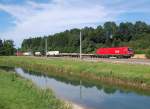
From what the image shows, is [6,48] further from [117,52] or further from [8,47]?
[117,52]

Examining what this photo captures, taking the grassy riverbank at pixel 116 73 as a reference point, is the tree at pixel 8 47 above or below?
above

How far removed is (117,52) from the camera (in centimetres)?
9412

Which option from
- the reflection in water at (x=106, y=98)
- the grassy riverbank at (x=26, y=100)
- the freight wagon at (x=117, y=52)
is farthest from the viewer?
the freight wagon at (x=117, y=52)

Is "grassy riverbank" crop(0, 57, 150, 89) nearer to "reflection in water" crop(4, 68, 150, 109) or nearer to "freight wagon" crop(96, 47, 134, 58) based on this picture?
"reflection in water" crop(4, 68, 150, 109)

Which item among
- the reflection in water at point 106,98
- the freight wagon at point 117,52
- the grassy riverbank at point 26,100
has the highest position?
the freight wagon at point 117,52

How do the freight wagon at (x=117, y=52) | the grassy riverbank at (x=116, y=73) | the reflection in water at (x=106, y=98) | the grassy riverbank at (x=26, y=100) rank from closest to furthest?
the grassy riverbank at (x=26, y=100), the reflection in water at (x=106, y=98), the grassy riverbank at (x=116, y=73), the freight wagon at (x=117, y=52)

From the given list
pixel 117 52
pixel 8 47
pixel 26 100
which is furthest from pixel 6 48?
pixel 26 100

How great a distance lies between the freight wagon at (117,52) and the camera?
298 feet

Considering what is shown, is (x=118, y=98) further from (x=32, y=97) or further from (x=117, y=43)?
(x=117, y=43)

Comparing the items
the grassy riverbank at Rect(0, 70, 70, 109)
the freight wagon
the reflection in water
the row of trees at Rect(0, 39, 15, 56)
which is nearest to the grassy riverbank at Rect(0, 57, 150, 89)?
the reflection in water

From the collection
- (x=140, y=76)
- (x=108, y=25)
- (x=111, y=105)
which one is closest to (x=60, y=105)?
(x=111, y=105)

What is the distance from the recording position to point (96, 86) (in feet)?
145

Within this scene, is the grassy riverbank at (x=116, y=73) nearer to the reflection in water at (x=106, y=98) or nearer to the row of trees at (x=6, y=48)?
the reflection in water at (x=106, y=98)

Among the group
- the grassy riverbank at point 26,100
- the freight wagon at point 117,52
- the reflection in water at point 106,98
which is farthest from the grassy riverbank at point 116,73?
the freight wagon at point 117,52
